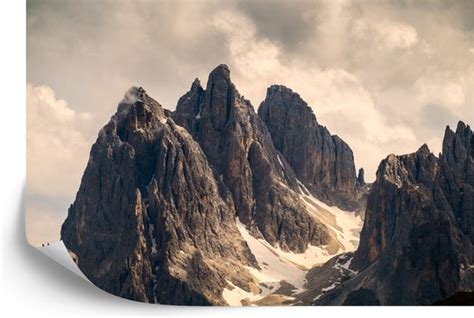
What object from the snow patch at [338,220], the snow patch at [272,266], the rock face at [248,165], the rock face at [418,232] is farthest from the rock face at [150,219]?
the rock face at [418,232]

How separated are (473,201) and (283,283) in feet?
63.4

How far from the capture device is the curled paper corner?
51.7m

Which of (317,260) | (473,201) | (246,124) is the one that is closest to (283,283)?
(317,260)

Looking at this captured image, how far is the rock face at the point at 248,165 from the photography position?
8200cm

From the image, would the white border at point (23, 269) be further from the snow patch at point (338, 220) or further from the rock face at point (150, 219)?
the snow patch at point (338, 220)

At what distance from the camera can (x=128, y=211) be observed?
66.0 meters

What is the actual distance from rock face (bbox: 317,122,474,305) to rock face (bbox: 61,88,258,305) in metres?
11.8

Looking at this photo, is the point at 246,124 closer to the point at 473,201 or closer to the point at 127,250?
the point at 127,250

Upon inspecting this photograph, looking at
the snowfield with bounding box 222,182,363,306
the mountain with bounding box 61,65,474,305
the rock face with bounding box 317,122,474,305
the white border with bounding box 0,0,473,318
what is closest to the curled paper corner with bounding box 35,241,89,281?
the mountain with bounding box 61,65,474,305

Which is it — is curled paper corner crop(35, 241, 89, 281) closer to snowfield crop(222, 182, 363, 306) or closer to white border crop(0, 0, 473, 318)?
white border crop(0, 0, 473, 318)

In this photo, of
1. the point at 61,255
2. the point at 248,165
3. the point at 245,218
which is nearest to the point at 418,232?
the point at 61,255

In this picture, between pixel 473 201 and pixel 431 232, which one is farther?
pixel 473 201

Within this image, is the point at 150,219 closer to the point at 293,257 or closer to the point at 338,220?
the point at 293,257

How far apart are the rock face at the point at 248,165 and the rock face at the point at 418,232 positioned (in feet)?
60.5
